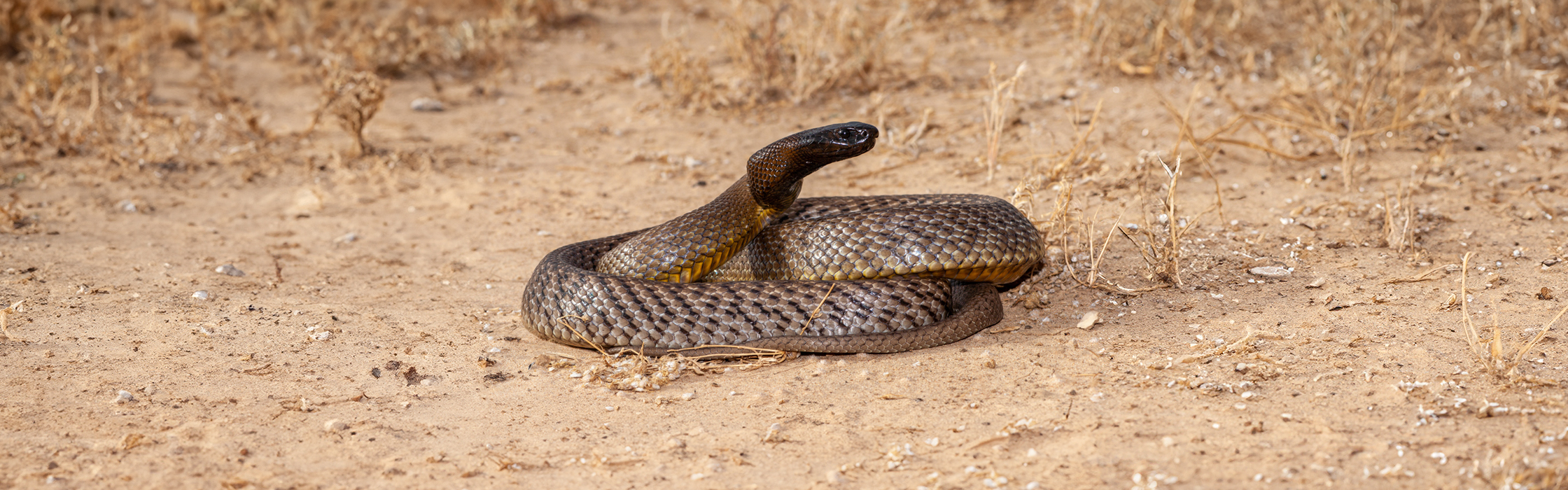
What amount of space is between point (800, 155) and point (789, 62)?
402 centimetres

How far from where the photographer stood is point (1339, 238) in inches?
247

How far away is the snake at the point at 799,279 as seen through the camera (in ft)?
16.5

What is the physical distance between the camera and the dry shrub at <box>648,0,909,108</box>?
29.0 feet

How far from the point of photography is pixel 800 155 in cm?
535

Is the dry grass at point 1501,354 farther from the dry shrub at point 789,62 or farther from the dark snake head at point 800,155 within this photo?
the dry shrub at point 789,62

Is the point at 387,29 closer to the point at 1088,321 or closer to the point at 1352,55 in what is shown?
the point at 1088,321

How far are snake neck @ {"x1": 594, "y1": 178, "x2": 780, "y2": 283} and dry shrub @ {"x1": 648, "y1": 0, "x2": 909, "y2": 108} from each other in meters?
3.41

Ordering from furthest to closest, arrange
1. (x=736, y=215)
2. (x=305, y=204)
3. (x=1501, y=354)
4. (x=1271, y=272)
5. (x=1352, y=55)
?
(x=1352, y=55), (x=305, y=204), (x=1271, y=272), (x=736, y=215), (x=1501, y=354)

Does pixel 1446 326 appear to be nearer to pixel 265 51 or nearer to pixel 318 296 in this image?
pixel 318 296

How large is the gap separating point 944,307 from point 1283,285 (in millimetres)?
1869

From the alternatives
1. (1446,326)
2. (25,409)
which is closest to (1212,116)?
(1446,326)

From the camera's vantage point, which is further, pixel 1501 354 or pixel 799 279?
pixel 799 279

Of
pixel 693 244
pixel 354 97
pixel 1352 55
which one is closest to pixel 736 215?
pixel 693 244

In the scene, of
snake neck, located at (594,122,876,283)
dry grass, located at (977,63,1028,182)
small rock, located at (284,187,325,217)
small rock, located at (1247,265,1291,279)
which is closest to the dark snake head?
snake neck, located at (594,122,876,283)
